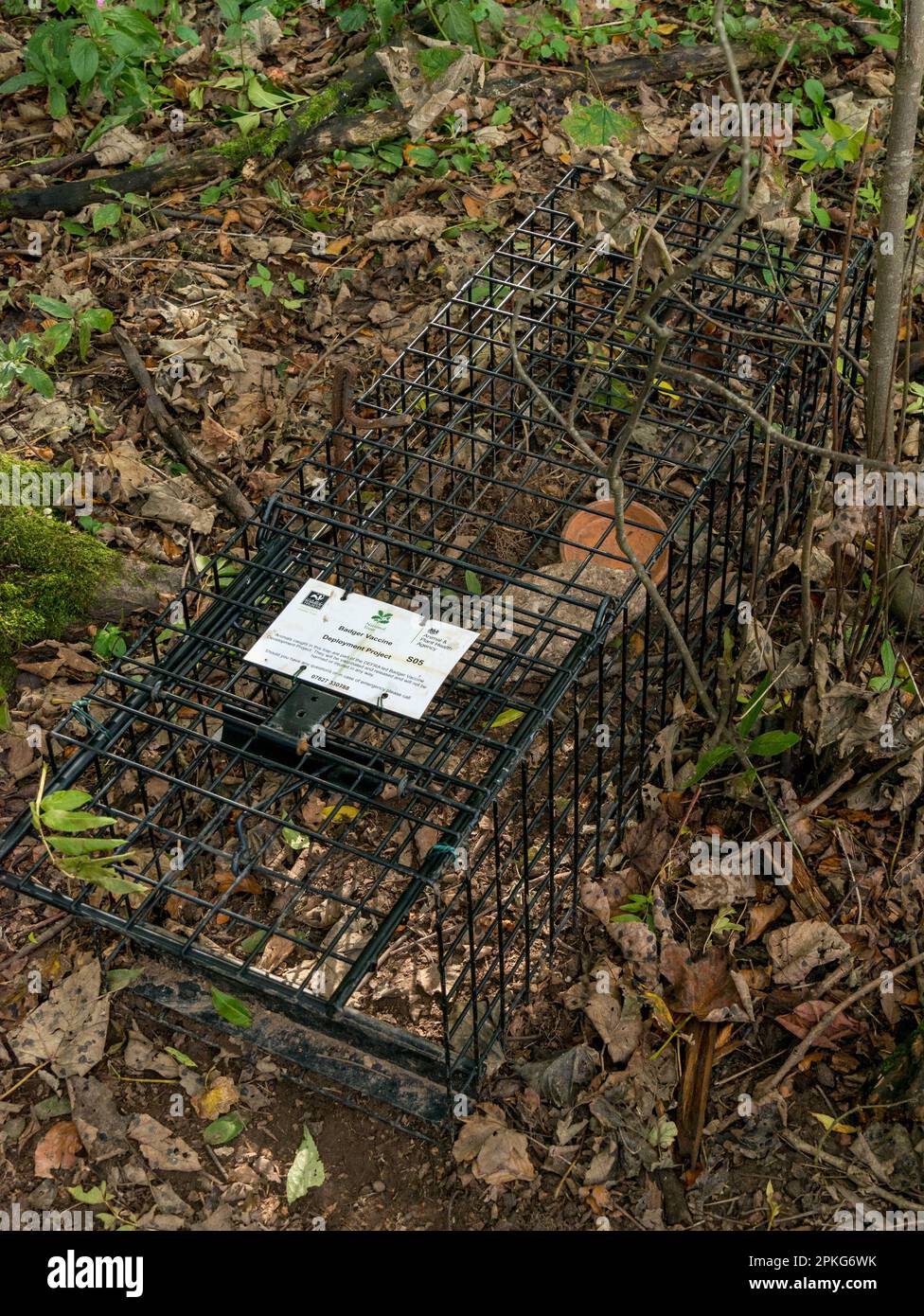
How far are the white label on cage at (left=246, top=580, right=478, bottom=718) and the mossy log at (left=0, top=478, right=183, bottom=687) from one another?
1189 mm

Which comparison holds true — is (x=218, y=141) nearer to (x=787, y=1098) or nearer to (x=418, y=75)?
Result: (x=418, y=75)

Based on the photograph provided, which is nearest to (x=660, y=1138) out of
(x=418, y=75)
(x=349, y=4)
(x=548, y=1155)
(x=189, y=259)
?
(x=548, y=1155)

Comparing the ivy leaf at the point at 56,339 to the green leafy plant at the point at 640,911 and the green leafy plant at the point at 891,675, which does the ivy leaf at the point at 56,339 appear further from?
the green leafy plant at the point at 891,675

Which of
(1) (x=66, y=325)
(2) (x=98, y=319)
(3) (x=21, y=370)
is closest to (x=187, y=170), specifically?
(2) (x=98, y=319)

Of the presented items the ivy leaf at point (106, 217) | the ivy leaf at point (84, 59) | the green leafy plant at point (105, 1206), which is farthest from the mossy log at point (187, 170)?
the green leafy plant at point (105, 1206)

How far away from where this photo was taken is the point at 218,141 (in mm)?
6043

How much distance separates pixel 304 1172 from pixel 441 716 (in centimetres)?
123

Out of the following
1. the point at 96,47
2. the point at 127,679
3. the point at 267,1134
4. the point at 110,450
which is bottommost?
the point at 267,1134

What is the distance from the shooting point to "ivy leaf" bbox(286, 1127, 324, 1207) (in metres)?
3.39

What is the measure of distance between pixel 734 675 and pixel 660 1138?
3.82 ft

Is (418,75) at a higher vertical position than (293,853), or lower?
higher

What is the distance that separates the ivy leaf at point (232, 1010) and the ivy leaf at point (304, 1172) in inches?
12.8

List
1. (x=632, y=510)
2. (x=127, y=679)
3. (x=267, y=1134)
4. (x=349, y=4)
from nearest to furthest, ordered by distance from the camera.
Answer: (x=127, y=679), (x=267, y=1134), (x=632, y=510), (x=349, y=4)

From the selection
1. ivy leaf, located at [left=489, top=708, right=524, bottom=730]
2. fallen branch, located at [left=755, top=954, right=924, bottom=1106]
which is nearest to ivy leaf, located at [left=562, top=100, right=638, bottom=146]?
ivy leaf, located at [left=489, top=708, right=524, bottom=730]
